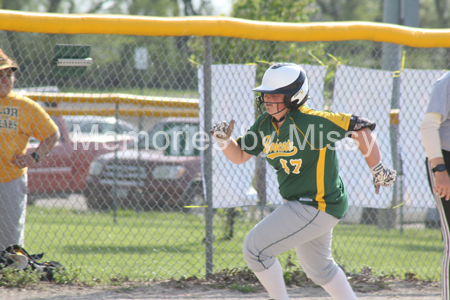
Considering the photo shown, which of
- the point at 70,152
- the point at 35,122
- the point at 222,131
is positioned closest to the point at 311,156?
the point at 222,131

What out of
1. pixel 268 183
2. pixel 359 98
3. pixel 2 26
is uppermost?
pixel 2 26

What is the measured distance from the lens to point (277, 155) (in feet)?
9.55

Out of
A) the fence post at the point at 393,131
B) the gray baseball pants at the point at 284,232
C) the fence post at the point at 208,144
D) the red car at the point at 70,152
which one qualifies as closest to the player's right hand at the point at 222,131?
the gray baseball pants at the point at 284,232

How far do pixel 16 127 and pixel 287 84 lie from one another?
7.68 feet

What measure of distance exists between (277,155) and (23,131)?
2.25 metres

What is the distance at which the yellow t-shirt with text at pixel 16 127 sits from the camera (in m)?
3.87

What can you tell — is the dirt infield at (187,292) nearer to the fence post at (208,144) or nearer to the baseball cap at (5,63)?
the fence post at (208,144)

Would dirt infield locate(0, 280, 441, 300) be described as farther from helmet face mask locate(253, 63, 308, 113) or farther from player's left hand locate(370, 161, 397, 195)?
helmet face mask locate(253, 63, 308, 113)

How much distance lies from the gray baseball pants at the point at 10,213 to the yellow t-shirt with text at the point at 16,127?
0.24 ft

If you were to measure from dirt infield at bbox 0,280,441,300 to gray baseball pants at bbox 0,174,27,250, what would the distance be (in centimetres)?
43

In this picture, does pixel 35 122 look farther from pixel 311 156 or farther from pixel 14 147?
pixel 311 156

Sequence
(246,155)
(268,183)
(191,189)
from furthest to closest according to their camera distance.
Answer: (191,189), (268,183), (246,155)

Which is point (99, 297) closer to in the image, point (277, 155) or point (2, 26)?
point (277, 155)

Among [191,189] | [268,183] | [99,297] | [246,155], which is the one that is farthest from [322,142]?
[191,189]
